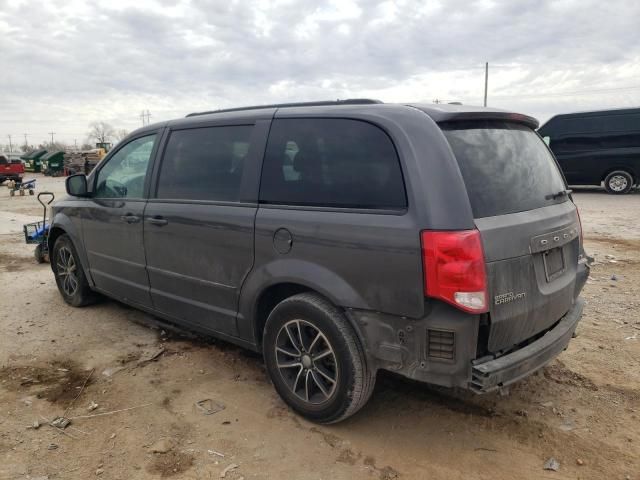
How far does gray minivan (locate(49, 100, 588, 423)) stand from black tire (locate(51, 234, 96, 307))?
1718 millimetres

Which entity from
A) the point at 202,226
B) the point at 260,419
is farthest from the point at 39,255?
the point at 260,419

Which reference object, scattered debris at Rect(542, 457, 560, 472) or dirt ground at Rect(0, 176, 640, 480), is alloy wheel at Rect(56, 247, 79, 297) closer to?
dirt ground at Rect(0, 176, 640, 480)

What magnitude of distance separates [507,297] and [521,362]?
1.23 ft

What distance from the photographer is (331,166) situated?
2.91m

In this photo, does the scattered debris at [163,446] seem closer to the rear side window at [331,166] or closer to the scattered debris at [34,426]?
the scattered debris at [34,426]

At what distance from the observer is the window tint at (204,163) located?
345 cm

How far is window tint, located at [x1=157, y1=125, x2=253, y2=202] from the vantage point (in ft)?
11.3

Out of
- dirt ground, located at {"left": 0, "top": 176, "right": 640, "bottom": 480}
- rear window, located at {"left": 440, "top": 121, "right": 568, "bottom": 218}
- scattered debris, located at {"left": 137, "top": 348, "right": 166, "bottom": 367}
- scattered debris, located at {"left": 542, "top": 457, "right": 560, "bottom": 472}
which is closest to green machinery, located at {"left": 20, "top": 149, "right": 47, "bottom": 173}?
dirt ground, located at {"left": 0, "top": 176, "right": 640, "bottom": 480}

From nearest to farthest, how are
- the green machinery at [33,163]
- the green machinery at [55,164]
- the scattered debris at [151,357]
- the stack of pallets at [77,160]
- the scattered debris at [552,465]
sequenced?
the scattered debris at [552,465], the scattered debris at [151,357], the stack of pallets at [77,160], the green machinery at [55,164], the green machinery at [33,163]

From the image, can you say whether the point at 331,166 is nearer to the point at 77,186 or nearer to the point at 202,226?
the point at 202,226

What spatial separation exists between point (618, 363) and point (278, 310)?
2.63 m

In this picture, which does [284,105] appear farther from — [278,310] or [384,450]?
[384,450]

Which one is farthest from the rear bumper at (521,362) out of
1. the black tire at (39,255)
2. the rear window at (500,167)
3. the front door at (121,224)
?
the black tire at (39,255)

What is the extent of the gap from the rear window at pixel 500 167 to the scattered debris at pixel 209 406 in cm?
204
